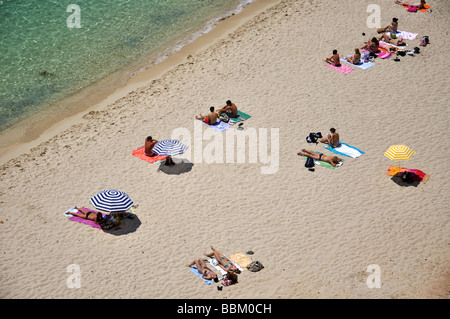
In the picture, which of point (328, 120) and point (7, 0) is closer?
point (328, 120)

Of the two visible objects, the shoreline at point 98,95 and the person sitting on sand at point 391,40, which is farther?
the person sitting on sand at point 391,40

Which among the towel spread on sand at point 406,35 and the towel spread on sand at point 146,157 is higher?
the towel spread on sand at point 406,35

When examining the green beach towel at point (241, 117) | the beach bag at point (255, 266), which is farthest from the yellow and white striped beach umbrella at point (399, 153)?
the beach bag at point (255, 266)

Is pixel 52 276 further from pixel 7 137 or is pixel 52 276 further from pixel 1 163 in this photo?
pixel 7 137

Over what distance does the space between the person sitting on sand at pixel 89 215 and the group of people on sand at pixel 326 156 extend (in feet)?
23.6

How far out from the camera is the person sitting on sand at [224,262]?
1775 centimetres

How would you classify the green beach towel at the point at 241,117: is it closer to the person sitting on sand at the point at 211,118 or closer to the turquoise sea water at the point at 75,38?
the person sitting on sand at the point at 211,118

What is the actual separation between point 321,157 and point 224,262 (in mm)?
5901

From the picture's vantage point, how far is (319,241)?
18703mm

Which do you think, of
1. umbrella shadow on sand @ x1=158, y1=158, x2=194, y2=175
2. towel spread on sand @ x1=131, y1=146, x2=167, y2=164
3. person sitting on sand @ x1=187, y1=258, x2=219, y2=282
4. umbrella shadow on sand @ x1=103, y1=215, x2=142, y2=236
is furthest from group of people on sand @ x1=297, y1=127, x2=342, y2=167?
umbrella shadow on sand @ x1=103, y1=215, x2=142, y2=236

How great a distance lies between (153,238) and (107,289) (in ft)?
7.60
